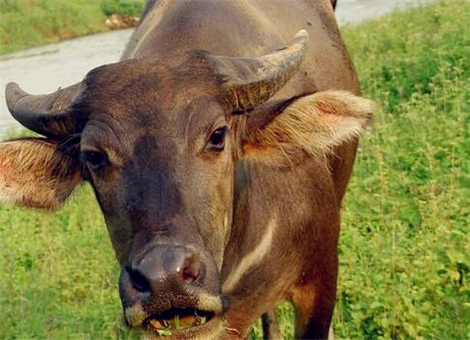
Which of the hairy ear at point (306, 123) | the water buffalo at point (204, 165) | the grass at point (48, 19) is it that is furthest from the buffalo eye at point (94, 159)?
the grass at point (48, 19)

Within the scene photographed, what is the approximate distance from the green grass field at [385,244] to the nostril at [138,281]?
887 mm

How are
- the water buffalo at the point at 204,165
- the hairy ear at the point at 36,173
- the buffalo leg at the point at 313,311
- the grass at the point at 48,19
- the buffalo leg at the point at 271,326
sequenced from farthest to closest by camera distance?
the grass at the point at 48,19
the buffalo leg at the point at 271,326
the buffalo leg at the point at 313,311
the hairy ear at the point at 36,173
the water buffalo at the point at 204,165

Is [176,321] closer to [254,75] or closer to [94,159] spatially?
[94,159]

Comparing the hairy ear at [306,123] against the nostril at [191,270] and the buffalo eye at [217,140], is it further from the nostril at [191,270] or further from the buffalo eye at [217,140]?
the nostril at [191,270]

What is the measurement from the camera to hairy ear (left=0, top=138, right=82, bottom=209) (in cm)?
286

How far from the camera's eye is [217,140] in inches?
103

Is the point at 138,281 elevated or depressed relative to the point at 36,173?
elevated

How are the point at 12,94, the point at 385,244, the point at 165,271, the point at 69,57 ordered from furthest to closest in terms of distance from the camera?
the point at 69,57, the point at 385,244, the point at 12,94, the point at 165,271

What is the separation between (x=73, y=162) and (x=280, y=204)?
0.87 m

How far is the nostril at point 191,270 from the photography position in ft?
7.11

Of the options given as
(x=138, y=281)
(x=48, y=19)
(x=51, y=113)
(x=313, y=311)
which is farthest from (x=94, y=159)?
(x=48, y=19)

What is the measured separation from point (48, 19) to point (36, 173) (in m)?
20.4

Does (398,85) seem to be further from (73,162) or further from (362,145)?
(73,162)

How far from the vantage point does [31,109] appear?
2820 millimetres
